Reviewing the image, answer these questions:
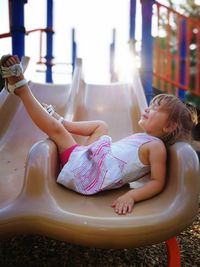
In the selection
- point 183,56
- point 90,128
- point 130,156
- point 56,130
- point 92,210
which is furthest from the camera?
point 183,56

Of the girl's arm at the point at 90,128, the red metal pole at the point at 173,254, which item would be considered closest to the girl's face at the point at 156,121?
the girl's arm at the point at 90,128

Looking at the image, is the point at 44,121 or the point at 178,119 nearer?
the point at 178,119

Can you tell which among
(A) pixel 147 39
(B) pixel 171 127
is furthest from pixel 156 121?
(A) pixel 147 39

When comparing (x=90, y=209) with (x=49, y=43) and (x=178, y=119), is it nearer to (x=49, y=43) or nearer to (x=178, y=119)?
(x=178, y=119)

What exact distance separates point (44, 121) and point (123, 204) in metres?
0.69

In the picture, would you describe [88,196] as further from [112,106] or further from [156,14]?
[156,14]

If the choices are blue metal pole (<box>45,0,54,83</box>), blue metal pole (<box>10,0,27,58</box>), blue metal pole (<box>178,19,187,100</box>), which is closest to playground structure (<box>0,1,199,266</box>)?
blue metal pole (<box>10,0,27,58</box>)

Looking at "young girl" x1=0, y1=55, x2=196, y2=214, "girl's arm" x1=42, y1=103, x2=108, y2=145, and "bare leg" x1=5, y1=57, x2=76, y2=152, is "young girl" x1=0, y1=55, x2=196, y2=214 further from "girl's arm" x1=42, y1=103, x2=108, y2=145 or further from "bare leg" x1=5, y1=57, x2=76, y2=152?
"girl's arm" x1=42, y1=103, x2=108, y2=145

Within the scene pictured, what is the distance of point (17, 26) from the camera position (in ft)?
12.1

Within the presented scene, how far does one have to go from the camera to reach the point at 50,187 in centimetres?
156

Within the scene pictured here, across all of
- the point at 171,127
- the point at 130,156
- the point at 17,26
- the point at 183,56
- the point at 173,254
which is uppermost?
the point at 17,26

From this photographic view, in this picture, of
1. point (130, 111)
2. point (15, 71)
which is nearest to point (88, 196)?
point (15, 71)

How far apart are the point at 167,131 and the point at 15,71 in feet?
2.71

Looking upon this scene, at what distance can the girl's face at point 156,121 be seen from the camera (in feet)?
5.78
